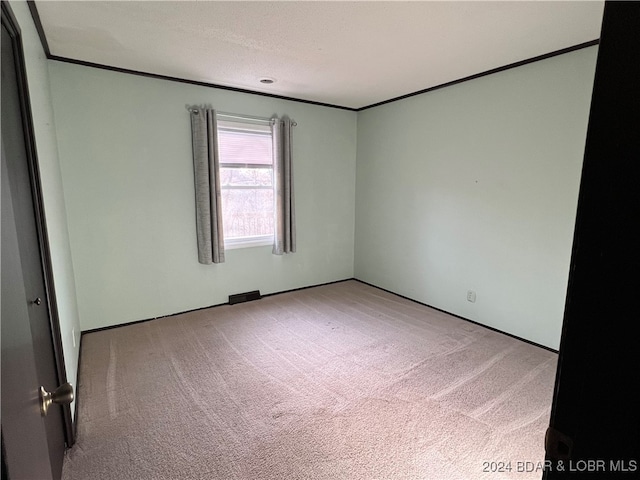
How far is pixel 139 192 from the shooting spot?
3359 millimetres

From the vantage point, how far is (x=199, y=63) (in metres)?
2.92

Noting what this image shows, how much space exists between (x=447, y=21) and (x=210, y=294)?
3.39 m

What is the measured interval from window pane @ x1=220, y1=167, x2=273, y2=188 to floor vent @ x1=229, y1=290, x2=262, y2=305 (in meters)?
1.30

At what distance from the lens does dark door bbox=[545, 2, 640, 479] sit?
51 cm

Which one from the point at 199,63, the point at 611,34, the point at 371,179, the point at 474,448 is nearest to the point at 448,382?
the point at 474,448

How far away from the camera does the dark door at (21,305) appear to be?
727mm

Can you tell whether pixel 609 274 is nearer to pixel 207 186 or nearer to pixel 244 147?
pixel 207 186

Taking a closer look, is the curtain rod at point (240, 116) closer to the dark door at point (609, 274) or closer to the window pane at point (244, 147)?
the window pane at point (244, 147)

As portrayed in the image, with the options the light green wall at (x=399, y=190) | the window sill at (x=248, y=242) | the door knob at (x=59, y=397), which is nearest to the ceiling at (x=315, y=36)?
the light green wall at (x=399, y=190)

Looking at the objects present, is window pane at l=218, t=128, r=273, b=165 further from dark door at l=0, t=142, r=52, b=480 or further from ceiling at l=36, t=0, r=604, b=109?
dark door at l=0, t=142, r=52, b=480

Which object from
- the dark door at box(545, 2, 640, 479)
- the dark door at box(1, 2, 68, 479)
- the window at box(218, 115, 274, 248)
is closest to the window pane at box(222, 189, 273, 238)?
the window at box(218, 115, 274, 248)

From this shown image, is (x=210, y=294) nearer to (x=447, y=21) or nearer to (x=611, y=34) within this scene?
(x=447, y=21)

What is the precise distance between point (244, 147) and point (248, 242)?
3.64 feet

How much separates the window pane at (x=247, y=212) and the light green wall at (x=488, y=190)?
4.76ft
